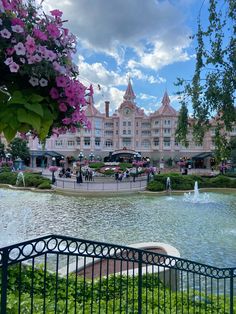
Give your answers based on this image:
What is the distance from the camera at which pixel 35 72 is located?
2057 millimetres

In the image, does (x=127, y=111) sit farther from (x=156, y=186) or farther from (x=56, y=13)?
(x=56, y=13)

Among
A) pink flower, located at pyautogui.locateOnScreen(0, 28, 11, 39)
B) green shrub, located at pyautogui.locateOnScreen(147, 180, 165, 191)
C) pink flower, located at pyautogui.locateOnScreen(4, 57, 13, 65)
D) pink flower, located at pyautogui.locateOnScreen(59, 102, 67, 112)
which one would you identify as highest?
pink flower, located at pyautogui.locateOnScreen(0, 28, 11, 39)

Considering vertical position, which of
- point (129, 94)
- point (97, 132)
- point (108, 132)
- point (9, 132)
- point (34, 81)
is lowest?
point (9, 132)

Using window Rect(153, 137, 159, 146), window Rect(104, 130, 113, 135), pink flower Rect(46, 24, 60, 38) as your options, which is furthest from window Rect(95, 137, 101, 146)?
pink flower Rect(46, 24, 60, 38)

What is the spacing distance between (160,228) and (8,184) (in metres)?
23.3

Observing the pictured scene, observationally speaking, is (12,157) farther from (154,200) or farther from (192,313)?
(192,313)

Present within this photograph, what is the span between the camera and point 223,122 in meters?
8.12

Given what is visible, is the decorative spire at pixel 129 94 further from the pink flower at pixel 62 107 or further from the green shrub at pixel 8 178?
the pink flower at pixel 62 107

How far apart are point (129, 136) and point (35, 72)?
68.7m

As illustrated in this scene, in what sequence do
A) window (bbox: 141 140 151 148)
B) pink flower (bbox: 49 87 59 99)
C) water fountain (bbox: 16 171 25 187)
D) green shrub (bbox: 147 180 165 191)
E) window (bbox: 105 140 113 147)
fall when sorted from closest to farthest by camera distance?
pink flower (bbox: 49 87 59 99) → green shrub (bbox: 147 180 165 191) → water fountain (bbox: 16 171 25 187) → window (bbox: 141 140 151 148) → window (bbox: 105 140 113 147)

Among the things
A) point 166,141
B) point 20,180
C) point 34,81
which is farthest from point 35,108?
point 166,141

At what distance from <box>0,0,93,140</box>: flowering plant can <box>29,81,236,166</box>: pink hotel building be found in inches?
2509

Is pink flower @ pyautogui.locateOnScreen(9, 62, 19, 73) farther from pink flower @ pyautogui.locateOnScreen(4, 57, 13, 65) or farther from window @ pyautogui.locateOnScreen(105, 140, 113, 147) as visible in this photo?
window @ pyautogui.locateOnScreen(105, 140, 113, 147)

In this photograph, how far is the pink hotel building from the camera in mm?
67562
